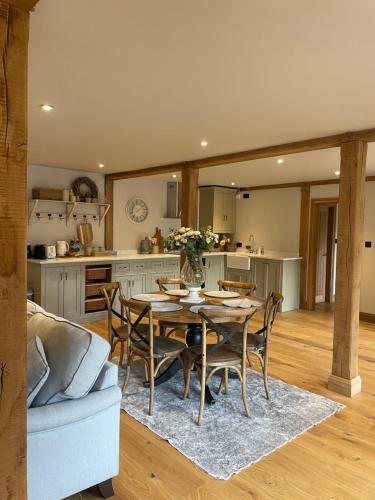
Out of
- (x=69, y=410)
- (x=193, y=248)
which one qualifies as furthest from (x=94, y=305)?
(x=69, y=410)

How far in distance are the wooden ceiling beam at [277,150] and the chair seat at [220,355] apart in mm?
2065

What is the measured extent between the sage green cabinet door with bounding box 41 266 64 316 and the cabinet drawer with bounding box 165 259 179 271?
6.25 feet

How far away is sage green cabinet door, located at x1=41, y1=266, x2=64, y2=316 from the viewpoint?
5293mm

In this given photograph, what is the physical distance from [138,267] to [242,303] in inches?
123

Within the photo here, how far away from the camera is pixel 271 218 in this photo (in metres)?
7.75

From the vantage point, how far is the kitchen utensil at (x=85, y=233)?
6.41 metres

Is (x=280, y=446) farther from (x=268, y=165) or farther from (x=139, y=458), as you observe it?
(x=268, y=165)


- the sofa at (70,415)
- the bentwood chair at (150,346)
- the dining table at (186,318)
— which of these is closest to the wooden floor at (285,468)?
the sofa at (70,415)

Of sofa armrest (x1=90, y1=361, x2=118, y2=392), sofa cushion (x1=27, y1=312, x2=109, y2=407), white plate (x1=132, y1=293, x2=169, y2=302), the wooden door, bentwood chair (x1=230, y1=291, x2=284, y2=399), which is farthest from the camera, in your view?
the wooden door

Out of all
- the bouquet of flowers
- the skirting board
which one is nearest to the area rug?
the bouquet of flowers

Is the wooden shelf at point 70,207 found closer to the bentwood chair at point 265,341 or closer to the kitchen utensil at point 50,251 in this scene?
the kitchen utensil at point 50,251

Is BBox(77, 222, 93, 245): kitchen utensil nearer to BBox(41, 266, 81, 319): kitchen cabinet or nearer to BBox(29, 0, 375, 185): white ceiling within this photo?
BBox(41, 266, 81, 319): kitchen cabinet

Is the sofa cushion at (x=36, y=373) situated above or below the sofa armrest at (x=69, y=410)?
above

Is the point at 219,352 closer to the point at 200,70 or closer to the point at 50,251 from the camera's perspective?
the point at 200,70
